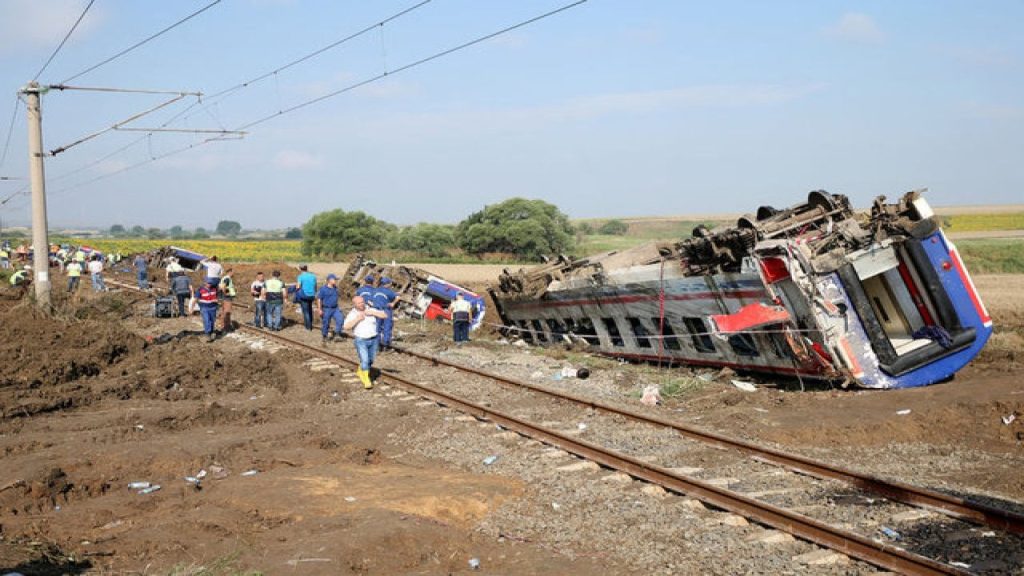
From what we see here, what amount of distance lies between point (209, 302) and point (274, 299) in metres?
2.48

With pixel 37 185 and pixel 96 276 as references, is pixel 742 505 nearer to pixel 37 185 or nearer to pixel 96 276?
pixel 37 185

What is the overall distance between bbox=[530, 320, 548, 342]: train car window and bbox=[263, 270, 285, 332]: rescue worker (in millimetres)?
6964

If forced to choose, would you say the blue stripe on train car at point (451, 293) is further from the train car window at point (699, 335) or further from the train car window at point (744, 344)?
the train car window at point (744, 344)

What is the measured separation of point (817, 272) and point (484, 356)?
27.6ft

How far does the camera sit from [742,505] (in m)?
A: 7.90

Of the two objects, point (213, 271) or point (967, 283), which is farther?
point (213, 271)

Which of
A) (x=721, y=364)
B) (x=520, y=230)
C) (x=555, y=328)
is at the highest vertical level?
(x=520, y=230)

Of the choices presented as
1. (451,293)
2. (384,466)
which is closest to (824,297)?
(384,466)

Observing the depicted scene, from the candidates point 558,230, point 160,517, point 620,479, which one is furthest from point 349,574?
point 558,230

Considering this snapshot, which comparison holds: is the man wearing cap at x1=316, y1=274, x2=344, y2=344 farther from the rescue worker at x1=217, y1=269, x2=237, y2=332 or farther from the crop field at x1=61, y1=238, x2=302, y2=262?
the crop field at x1=61, y1=238, x2=302, y2=262

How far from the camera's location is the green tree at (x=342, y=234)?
76.9m

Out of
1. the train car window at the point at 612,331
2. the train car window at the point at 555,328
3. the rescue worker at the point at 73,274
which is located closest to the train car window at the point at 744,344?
the train car window at the point at 612,331

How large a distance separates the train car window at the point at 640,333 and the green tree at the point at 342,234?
5973 cm

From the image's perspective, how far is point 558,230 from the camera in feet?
237
